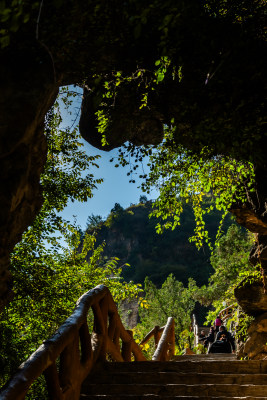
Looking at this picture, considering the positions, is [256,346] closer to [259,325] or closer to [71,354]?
[259,325]

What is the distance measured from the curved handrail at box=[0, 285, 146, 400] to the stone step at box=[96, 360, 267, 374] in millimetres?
294

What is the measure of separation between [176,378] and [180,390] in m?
0.37

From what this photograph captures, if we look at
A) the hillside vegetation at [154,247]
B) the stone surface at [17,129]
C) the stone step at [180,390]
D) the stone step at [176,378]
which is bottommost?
the stone step at [180,390]

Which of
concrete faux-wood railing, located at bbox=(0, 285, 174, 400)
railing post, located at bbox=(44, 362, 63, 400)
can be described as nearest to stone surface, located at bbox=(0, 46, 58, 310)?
concrete faux-wood railing, located at bbox=(0, 285, 174, 400)

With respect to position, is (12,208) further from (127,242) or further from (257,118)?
(127,242)

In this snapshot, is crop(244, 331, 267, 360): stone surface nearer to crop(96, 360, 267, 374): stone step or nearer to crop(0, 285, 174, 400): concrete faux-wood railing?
crop(96, 360, 267, 374): stone step

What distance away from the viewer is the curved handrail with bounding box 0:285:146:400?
7.05 feet

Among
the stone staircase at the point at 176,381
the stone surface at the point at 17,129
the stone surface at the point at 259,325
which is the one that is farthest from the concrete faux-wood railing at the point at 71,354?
the stone surface at the point at 259,325

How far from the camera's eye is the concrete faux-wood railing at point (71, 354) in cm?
216

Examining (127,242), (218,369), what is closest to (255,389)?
(218,369)

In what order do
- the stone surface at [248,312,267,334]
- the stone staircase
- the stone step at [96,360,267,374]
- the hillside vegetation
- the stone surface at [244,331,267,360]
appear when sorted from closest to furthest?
the stone staircase
the stone step at [96,360,267,374]
the stone surface at [244,331,267,360]
the stone surface at [248,312,267,334]
the hillside vegetation

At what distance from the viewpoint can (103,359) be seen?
3959 mm

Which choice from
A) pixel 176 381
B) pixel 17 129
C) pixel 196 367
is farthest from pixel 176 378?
pixel 17 129

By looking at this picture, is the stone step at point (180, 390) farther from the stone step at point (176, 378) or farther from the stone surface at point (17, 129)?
the stone surface at point (17, 129)
